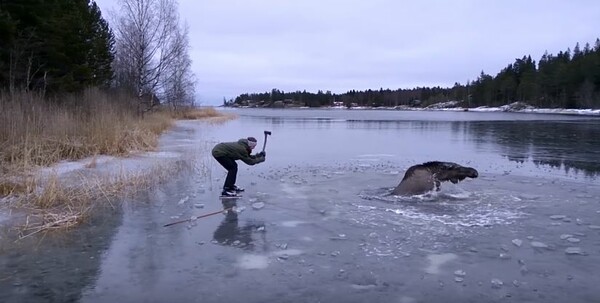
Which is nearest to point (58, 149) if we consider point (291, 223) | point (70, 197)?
point (70, 197)

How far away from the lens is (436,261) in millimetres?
5688

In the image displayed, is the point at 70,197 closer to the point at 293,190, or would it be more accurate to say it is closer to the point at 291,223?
the point at 291,223

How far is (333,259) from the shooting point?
577 centimetres

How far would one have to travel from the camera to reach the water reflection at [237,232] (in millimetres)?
6426

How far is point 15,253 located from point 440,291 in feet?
15.6

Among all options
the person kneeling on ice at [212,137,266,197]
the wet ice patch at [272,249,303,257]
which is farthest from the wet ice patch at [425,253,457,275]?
the person kneeling on ice at [212,137,266,197]

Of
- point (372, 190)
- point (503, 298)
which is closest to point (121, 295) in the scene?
point (503, 298)

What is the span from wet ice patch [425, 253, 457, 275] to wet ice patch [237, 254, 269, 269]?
5.78 ft

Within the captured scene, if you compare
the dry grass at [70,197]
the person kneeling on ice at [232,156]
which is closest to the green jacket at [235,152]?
the person kneeling on ice at [232,156]

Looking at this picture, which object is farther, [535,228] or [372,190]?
[372,190]

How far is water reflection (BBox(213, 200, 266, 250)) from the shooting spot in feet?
21.1

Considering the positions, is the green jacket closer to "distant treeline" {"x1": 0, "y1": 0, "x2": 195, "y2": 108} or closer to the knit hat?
the knit hat

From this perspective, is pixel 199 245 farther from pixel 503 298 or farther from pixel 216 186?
pixel 216 186

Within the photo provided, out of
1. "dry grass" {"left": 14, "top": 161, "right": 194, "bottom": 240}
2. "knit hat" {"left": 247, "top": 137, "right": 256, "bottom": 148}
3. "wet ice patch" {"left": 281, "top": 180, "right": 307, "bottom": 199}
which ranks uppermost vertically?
"knit hat" {"left": 247, "top": 137, "right": 256, "bottom": 148}
